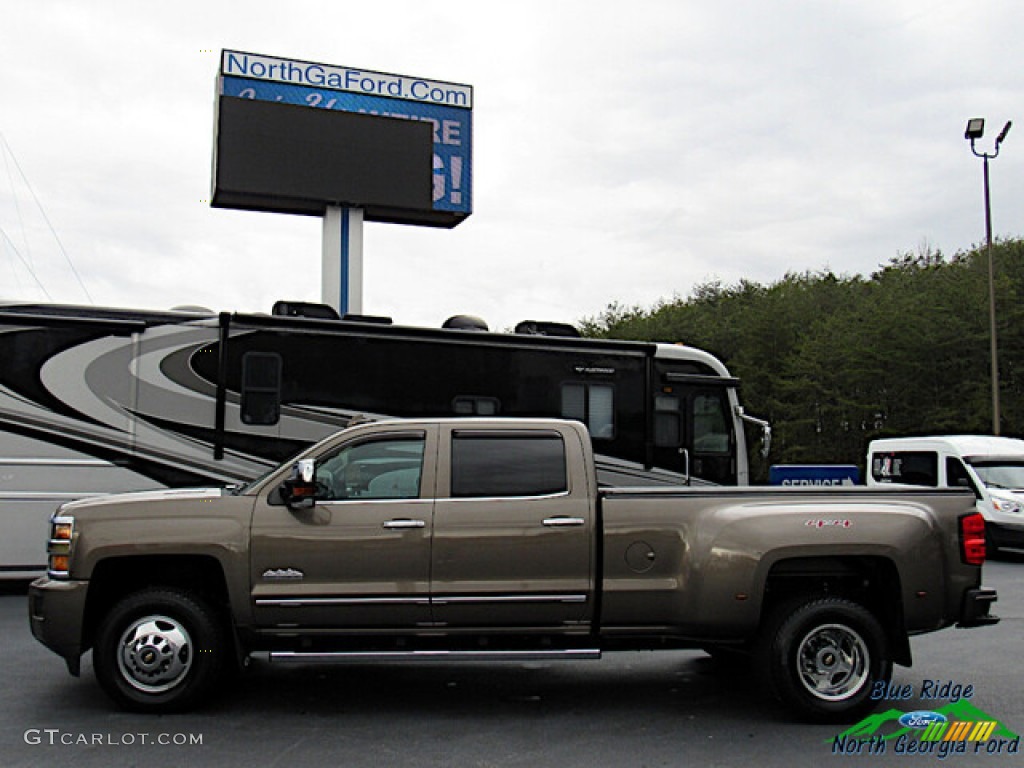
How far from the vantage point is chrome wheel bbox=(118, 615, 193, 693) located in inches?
267

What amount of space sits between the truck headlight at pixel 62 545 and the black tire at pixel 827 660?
456 centimetres

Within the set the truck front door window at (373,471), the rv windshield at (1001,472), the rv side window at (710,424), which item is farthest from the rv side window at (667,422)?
the rv windshield at (1001,472)

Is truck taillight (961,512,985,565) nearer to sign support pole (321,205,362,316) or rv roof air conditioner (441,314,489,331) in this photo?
rv roof air conditioner (441,314,489,331)

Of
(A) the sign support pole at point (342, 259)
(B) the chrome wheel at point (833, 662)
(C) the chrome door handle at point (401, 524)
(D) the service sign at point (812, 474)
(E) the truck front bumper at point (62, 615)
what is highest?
(A) the sign support pole at point (342, 259)

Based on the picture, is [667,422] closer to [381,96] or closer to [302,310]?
[302,310]

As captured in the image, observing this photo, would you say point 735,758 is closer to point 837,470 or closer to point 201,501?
point 201,501

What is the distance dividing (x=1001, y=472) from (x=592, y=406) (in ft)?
30.0

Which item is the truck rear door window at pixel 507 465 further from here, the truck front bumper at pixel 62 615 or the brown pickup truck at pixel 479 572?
the truck front bumper at pixel 62 615

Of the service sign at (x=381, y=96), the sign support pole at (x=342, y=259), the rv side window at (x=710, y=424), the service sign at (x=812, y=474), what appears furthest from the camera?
the service sign at (x=381, y=96)

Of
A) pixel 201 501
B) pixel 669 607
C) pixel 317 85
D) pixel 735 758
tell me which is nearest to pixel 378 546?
pixel 201 501

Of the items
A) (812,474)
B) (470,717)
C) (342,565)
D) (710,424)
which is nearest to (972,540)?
(470,717)

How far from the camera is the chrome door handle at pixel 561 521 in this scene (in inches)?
273

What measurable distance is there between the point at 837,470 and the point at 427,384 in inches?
192

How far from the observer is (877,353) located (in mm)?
38125
